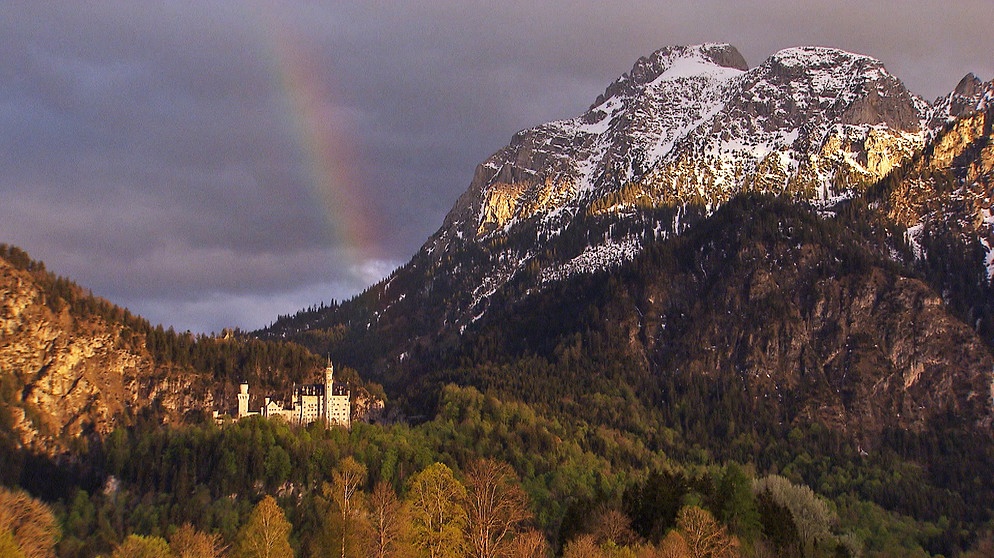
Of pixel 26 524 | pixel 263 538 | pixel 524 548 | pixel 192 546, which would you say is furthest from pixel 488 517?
pixel 26 524

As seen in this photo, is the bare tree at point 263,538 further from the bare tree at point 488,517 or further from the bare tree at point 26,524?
the bare tree at point 26,524

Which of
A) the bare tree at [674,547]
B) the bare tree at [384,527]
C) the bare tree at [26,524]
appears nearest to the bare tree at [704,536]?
the bare tree at [674,547]

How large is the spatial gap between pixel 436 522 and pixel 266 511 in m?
20.0

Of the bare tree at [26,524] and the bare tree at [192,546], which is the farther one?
the bare tree at [26,524]

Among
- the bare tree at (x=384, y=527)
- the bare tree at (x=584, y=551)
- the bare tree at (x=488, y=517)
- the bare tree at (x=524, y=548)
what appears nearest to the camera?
the bare tree at (x=524, y=548)

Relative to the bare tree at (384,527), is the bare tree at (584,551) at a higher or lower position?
lower

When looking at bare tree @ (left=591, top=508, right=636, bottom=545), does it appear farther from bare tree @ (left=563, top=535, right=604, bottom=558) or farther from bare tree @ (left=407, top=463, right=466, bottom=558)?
bare tree @ (left=407, top=463, right=466, bottom=558)

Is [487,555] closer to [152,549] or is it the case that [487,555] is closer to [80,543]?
[152,549]

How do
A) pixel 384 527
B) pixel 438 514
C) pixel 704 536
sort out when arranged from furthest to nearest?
pixel 704 536 → pixel 384 527 → pixel 438 514

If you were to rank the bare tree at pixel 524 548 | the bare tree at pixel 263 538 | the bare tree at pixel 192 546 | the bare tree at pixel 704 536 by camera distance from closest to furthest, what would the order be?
the bare tree at pixel 524 548, the bare tree at pixel 263 538, the bare tree at pixel 192 546, the bare tree at pixel 704 536

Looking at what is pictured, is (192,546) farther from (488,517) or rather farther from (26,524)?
(488,517)

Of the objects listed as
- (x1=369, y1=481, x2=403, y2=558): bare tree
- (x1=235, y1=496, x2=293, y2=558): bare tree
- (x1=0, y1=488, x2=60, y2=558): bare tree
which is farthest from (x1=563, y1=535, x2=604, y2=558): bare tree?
(x1=0, y1=488, x2=60, y2=558): bare tree

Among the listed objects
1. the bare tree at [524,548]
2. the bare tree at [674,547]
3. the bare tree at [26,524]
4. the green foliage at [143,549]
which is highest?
the bare tree at [26,524]

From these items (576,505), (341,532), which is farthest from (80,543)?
(341,532)
